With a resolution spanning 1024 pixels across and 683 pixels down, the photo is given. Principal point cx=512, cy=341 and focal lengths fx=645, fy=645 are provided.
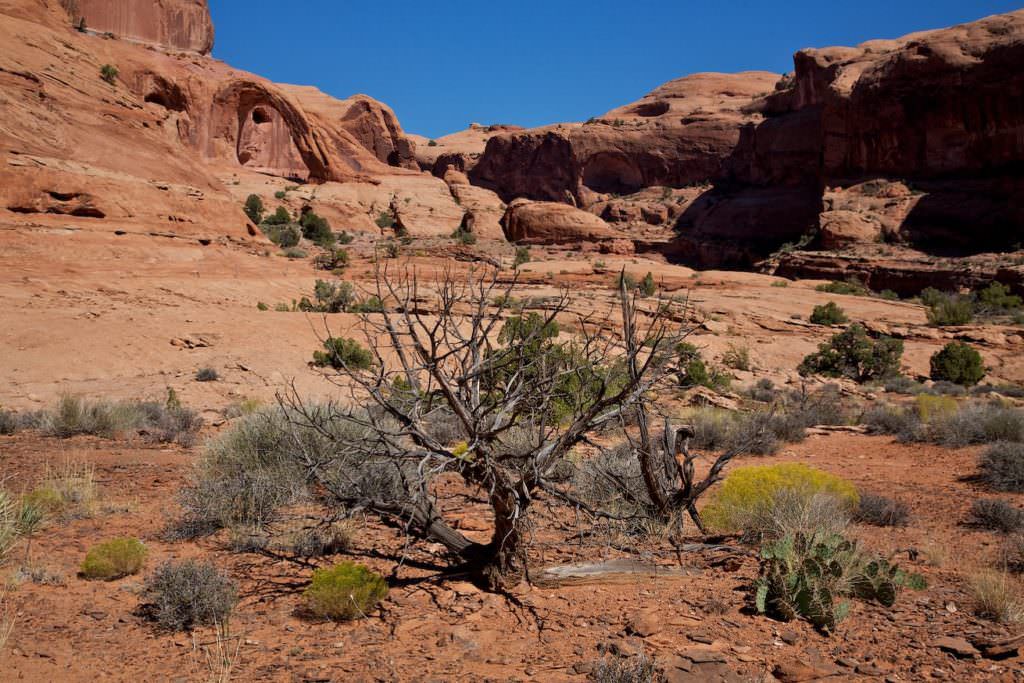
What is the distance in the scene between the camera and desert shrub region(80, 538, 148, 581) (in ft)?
13.2

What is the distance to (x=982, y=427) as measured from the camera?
8703mm

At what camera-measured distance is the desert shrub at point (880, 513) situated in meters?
5.39

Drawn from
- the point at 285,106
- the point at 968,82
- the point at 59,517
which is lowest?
the point at 59,517

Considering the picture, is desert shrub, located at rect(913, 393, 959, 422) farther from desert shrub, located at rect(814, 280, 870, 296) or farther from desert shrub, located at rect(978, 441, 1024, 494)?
desert shrub, located at rect(814, 280, 870, 296)

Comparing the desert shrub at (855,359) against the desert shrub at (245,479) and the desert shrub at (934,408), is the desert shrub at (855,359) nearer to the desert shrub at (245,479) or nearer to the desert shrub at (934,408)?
the desert shrub at (934,408)

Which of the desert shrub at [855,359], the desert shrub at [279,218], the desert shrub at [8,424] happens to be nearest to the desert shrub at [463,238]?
the desert shrub at [279,218]

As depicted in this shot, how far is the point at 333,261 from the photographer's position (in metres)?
26.9

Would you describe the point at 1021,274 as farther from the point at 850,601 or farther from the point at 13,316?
the point at 13,316

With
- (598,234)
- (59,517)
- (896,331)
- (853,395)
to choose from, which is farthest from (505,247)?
(59,517)

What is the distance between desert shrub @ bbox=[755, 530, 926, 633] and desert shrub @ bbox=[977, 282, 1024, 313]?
30.8 meters

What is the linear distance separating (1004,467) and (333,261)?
24.3 metres

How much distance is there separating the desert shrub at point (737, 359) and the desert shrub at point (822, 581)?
1570cm

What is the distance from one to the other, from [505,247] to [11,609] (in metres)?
34.3

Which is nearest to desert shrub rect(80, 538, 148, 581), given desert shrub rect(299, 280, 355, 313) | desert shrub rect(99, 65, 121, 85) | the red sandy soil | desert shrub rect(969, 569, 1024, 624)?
the red sandy soil
